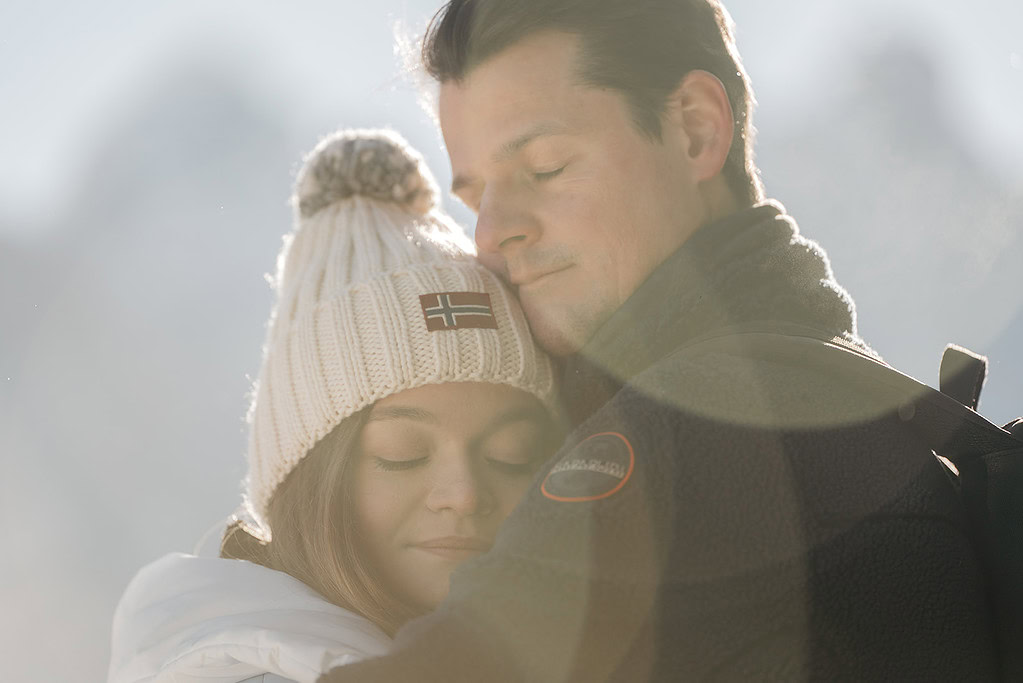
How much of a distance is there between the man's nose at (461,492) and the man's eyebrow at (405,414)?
0.40 ft

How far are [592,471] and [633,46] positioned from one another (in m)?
1.15

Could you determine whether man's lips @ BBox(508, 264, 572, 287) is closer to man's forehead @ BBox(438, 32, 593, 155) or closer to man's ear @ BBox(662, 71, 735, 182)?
man's forehead @ BBox(438, 32, 593, 155)

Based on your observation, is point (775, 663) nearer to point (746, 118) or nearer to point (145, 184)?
point (746, 118)

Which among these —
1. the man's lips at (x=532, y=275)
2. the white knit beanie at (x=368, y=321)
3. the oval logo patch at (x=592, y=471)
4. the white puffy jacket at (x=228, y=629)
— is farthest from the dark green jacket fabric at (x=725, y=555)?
the white knit beanie at (x=368, y=321)

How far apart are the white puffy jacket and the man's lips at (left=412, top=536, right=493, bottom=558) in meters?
0.20

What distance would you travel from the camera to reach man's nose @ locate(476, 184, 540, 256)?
1896 mm

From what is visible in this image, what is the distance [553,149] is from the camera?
1.88 meters

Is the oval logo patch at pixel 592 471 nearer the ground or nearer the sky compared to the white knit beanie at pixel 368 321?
nearer the ground

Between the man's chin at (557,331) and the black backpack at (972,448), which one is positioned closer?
the black backpack at (972,448)

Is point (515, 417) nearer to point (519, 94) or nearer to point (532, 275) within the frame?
point (532, 275)

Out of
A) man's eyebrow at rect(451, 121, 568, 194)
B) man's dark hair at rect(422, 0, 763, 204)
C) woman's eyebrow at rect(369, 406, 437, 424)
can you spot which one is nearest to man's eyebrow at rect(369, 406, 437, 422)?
woman's eyebrow at rect(369, 406, 437, 424)

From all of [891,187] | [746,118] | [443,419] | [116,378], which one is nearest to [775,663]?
[443,419]

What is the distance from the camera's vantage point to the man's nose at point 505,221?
1.90 metres

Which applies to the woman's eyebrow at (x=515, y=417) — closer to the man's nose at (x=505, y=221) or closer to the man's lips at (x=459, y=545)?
the man's lips at (x=459, y=545)
